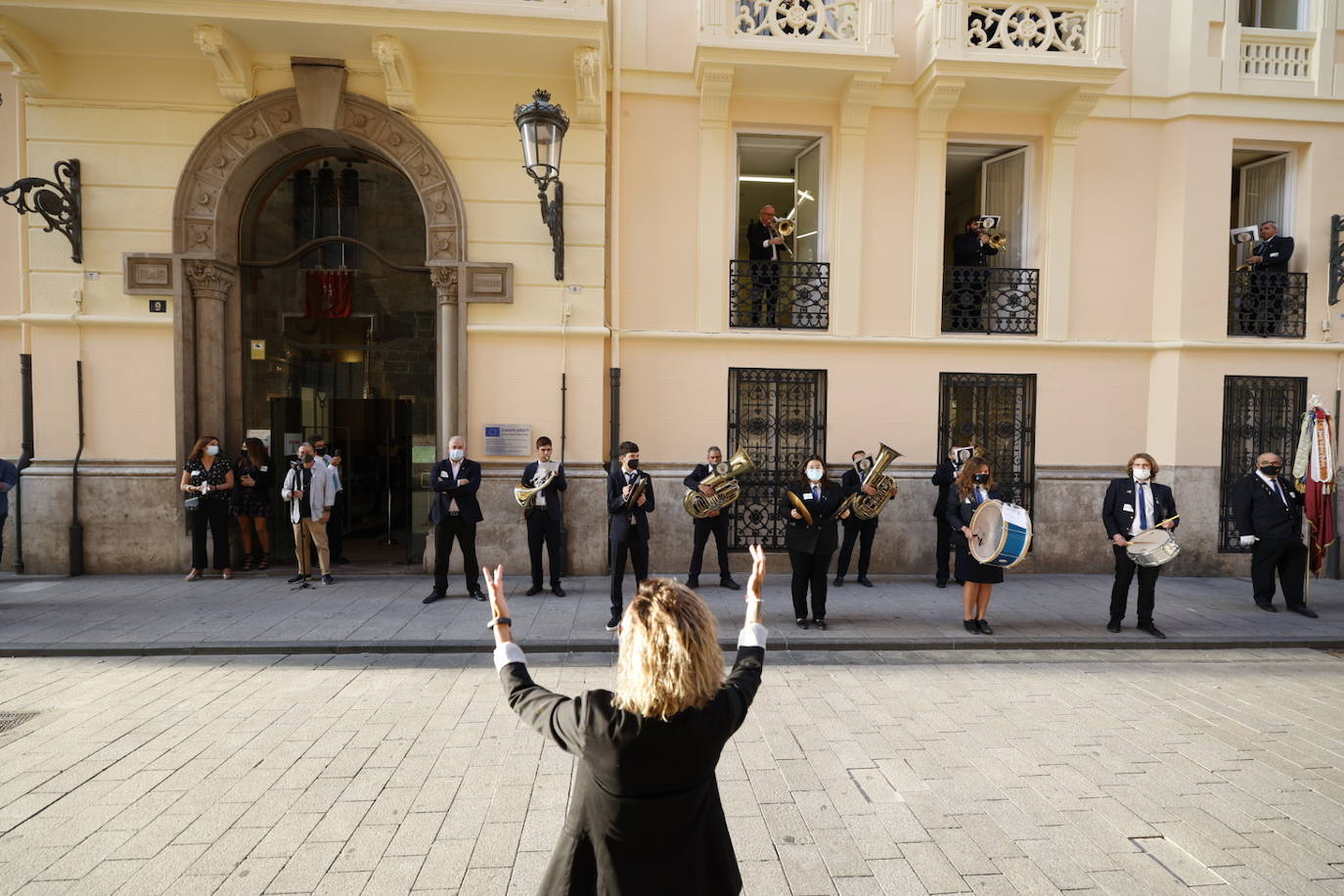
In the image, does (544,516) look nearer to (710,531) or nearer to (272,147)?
(710,531)

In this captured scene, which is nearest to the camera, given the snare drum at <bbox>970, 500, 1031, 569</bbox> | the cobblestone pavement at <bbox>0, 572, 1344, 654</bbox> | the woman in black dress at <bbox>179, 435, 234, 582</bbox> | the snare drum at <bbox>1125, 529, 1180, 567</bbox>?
the snare drum at <bbox>970, 500, 1031, 569</bbox>

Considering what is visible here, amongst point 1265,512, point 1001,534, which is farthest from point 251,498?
point 1265,512

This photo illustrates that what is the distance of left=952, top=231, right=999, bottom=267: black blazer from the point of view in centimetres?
1103

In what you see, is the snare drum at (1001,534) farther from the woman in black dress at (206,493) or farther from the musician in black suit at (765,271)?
the woman in black dress at (206,493)

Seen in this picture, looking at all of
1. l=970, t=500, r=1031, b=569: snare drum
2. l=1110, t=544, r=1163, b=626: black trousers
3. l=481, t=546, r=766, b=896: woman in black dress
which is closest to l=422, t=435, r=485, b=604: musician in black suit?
l=970, t=500, r=1031, b=569: snare drum

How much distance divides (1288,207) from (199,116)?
16246mm

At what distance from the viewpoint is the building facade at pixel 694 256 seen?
9.80 metres

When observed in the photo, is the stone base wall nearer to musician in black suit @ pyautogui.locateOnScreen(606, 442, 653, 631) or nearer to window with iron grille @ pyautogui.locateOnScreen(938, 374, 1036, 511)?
window with iron grille @ pyautogui.locateOnScreen(938, 374, 1036, 511)

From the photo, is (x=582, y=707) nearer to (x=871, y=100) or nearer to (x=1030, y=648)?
(x=1030, y=648)

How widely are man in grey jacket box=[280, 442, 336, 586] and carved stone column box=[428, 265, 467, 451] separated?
162cm

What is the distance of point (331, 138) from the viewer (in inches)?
404

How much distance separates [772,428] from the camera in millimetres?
10836

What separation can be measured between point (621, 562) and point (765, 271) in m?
5.17

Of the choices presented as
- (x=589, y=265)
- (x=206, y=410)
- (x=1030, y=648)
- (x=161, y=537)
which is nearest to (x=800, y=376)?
(x=589, y=265)
